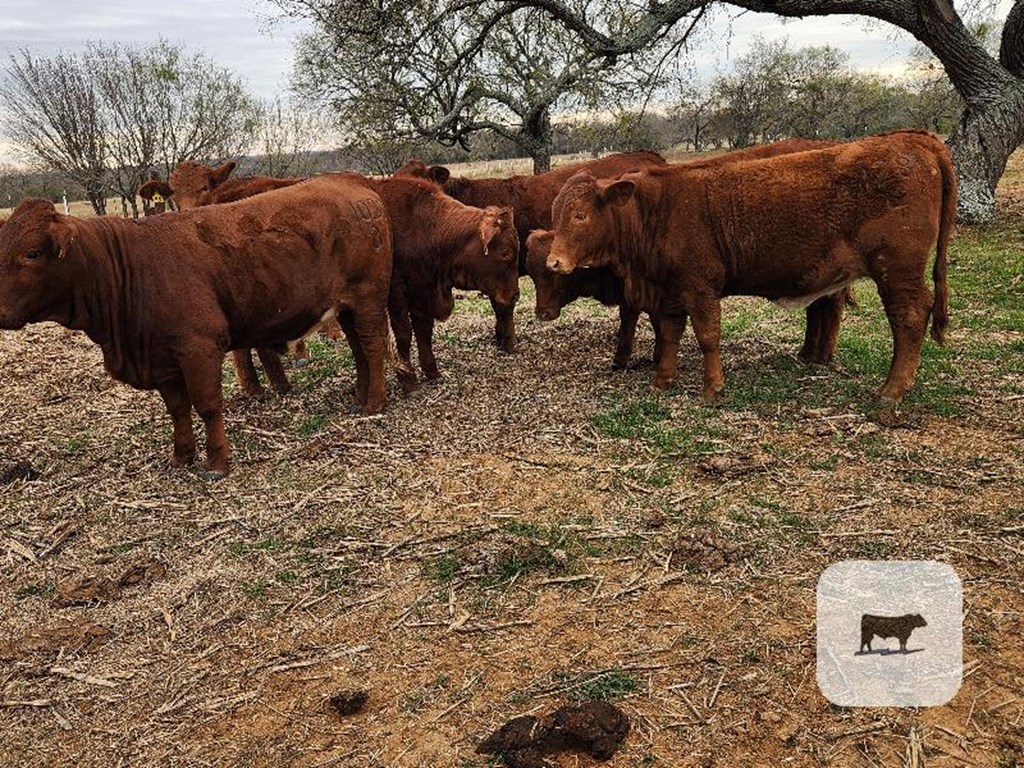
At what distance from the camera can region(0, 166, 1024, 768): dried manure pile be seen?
3.20m

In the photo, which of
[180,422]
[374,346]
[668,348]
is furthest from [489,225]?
[180,422]

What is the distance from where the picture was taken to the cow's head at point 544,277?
7973 millimetres

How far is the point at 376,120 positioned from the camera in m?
24.0

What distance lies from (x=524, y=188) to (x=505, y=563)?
685 cm

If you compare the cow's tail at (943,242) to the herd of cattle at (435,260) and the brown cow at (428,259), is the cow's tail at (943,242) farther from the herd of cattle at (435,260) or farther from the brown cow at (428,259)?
the brown cow at (428,259)

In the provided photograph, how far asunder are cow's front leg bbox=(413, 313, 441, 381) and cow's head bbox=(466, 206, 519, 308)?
630mm

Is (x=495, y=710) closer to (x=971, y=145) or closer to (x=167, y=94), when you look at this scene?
(x=971, y=145)

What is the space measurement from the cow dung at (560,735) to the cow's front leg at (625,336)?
196 inches

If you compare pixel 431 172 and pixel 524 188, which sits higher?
pixel 431 172

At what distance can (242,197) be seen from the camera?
9109 millimetres

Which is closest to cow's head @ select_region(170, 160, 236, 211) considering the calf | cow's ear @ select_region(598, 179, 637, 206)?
cow's ear @ select_region(598, 179, 637, 206)

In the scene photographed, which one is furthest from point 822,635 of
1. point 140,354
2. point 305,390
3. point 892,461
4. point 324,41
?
point 324,41

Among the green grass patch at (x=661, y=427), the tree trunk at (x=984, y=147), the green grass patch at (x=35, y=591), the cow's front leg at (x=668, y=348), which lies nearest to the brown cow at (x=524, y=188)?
the cow's front leg at (x=668, y=348)

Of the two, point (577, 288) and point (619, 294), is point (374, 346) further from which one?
point (619, 294)
